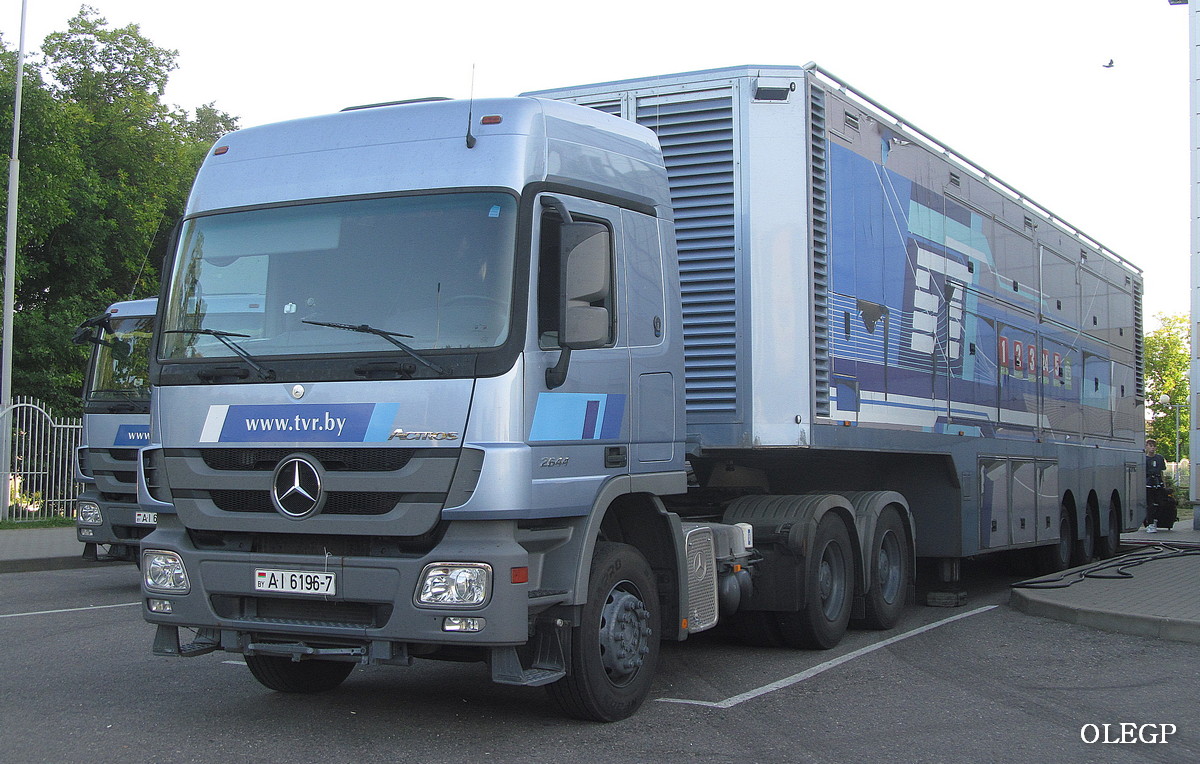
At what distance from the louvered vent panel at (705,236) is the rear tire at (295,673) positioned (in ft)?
9.45

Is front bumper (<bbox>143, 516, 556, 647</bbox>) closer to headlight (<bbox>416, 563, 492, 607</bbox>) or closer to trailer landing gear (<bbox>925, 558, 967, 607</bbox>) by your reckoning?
headlight (<bbox>416, 563, 492, 607</bbox>)

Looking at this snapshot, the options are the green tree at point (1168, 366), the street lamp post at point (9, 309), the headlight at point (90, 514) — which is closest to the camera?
the headlight at point (90, 514)

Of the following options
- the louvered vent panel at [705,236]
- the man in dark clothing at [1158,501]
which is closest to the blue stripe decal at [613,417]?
the louvered vent panel at [705,236]

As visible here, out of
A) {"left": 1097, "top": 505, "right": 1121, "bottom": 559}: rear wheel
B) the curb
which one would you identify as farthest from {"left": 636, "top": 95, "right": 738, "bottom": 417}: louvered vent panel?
{"left": 1097, "top": 505, "right": 1121, "bottom": 559}: rear wheel

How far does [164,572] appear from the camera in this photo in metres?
6.32

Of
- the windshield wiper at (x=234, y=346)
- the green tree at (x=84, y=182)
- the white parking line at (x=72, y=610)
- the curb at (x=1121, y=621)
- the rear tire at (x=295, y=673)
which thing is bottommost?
the white parking line at (x=72, y=610)

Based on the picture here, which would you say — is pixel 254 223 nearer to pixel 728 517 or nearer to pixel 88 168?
pixel 728 517

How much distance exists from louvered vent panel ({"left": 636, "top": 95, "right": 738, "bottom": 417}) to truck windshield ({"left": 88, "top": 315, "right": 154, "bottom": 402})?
6294mm

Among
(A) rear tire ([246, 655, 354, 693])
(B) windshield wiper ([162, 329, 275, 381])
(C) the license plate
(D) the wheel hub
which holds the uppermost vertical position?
(B) windshield wiper ([162, 329, 275, 381])

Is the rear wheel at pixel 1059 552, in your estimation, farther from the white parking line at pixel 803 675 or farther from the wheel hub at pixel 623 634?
the wheel hub at pixel 623 634

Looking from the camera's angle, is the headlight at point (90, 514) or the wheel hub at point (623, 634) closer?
the wheel hub at point (623, 634)

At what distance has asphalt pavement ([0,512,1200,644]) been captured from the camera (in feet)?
32.6

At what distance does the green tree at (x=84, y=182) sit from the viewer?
87.0ft

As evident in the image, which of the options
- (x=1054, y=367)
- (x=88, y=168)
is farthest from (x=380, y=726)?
(x=88, y=168)
